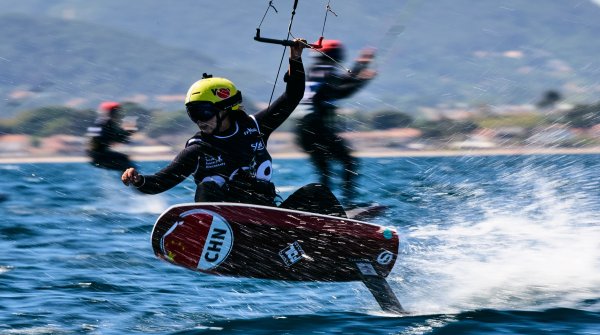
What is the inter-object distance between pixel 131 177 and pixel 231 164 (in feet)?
2.79

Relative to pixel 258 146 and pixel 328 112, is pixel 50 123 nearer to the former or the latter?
pixel 328 112

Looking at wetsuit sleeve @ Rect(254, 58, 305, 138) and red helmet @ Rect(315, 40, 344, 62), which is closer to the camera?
wetsuit sleeve @ Rect(254, 58, 305, 138)

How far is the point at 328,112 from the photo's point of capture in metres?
11.8

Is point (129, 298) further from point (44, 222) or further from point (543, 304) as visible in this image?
point (44, 222)

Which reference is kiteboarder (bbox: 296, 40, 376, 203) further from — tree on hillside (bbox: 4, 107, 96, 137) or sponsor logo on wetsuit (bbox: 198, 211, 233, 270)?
tree on hillside (bbox: 4, 107, 96, 137)

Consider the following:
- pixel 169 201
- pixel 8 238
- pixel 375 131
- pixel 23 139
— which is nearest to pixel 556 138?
pixel 375 131

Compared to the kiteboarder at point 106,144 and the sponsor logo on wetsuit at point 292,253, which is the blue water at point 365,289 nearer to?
the sponsor logo on wetsuit at point 292,253

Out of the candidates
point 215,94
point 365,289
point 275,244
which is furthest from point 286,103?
point 365,289

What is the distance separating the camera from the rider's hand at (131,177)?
7682 millimetres

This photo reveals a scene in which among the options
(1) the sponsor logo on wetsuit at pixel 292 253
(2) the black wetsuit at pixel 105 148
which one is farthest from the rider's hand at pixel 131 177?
Answer: (2) the black wetsuit at pixel 105 148

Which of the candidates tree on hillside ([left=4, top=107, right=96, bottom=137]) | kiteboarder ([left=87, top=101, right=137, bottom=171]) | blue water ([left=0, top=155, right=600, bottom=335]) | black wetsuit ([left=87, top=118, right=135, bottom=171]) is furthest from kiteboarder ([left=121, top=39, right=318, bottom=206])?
tree on hillside ([left=4, top=107, right=96, bottom=137])

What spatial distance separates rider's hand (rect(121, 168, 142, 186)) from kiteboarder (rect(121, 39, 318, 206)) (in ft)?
0.12

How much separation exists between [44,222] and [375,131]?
108 meters

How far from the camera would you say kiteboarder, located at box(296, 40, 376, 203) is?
1160 centimetres
